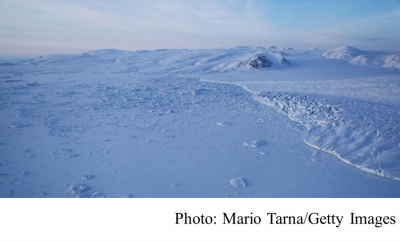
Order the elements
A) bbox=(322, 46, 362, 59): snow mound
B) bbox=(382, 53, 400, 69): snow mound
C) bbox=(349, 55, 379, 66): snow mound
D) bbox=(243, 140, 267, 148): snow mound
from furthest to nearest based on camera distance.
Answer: bbox=(322, 46, 362, 59): snow mound < bbox=(349, 55, 379, 66): snow mound < bbox=(382, 53, 400, 69): snow mound < bbox=(243, 140, 267, 148): snow mound

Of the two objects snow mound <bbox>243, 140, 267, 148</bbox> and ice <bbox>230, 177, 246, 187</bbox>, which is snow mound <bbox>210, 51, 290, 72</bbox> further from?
ice <bbox>230, 177, 246, 187</bbox>

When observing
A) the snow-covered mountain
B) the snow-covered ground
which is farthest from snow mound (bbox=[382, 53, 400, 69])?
the snow-covered ground

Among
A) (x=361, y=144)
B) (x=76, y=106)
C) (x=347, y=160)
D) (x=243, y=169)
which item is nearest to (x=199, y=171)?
(x=243, y=169)

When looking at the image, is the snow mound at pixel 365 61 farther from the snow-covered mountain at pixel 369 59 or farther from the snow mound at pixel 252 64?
the snow mound at pixel 252 64

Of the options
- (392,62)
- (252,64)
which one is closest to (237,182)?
(252,64)

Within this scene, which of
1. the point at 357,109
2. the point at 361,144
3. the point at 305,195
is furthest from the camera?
the point at 357,109

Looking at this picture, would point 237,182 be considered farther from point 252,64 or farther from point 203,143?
point 252,64

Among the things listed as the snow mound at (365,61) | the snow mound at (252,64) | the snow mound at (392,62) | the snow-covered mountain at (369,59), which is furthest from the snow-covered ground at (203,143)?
the snow mound at (365,61)

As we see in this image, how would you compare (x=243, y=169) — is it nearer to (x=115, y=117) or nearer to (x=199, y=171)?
(x=199, y=171)
